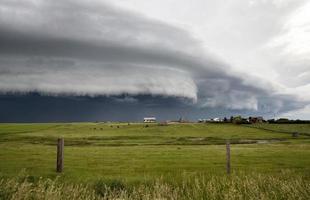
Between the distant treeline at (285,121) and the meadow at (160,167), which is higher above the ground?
the distant treeline at (285,121)

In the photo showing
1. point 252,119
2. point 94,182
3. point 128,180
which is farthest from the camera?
point 252,119

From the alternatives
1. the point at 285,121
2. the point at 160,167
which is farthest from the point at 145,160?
the point at 285,121

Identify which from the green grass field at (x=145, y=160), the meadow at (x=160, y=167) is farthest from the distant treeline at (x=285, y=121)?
the meadow at (x=160, y=167)

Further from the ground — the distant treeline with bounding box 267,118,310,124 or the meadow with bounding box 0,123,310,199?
the distant treeline with bounding box 267,118,310,124

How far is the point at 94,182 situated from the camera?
2106 cm

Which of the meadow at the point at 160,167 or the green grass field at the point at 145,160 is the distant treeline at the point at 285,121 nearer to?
the green grass field at the point at 145,160

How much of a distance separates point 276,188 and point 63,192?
9436mm

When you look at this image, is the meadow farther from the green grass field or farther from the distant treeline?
the distant treeline

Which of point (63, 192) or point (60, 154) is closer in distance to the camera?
point (63, 192)

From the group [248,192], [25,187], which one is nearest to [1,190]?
[25,187]

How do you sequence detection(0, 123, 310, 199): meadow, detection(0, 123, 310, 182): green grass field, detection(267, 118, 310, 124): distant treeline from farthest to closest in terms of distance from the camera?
1. detection(267, 118, 310, 124): distant treeline
2. detection(0, 123, 310, 182): green grass field
3. detection(0, 123, 310, 199): meadow

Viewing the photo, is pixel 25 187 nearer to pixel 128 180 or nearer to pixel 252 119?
pixel 128 180

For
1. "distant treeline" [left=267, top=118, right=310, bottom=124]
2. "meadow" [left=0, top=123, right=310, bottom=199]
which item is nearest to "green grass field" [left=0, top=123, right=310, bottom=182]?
"meadow" [left=0, top=123, right=310, bottom=199]

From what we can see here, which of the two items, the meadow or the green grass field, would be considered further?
the green grass field
